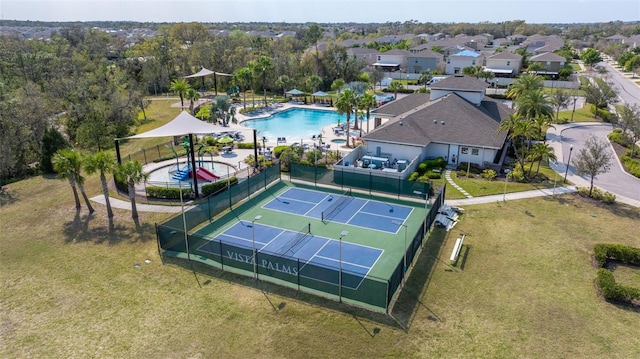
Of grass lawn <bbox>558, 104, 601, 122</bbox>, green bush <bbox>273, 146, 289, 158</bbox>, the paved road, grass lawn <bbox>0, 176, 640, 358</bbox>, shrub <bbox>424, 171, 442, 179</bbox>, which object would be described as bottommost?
grass lawn <bbox>0, 176, 640, 358</bbox>

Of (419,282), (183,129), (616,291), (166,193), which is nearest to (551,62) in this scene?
(616,291)

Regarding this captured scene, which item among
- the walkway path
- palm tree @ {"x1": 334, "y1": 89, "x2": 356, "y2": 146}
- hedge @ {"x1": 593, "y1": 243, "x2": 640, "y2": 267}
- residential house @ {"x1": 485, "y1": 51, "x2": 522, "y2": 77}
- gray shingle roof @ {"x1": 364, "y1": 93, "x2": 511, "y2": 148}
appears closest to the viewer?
hedge @ {"x1": 593, "y1": 243, "x2": 640, "y2": 267}

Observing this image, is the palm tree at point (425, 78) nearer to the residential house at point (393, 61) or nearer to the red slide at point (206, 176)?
the residential house at point (393, 61)

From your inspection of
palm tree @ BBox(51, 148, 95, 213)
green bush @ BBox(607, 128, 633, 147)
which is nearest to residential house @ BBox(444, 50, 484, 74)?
green bush @ BBox(607, 128, 633, 147)

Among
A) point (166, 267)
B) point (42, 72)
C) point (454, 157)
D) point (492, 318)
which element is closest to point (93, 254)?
point (166, 267)

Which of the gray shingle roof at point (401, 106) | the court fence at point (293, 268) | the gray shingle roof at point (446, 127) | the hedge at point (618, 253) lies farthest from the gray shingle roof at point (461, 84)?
the hedge at point (618, 253)

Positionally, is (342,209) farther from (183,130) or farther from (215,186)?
(183,130)

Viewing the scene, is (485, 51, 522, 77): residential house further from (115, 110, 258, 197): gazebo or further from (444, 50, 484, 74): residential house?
Result: (115, 110, 258, 197): gazebo
